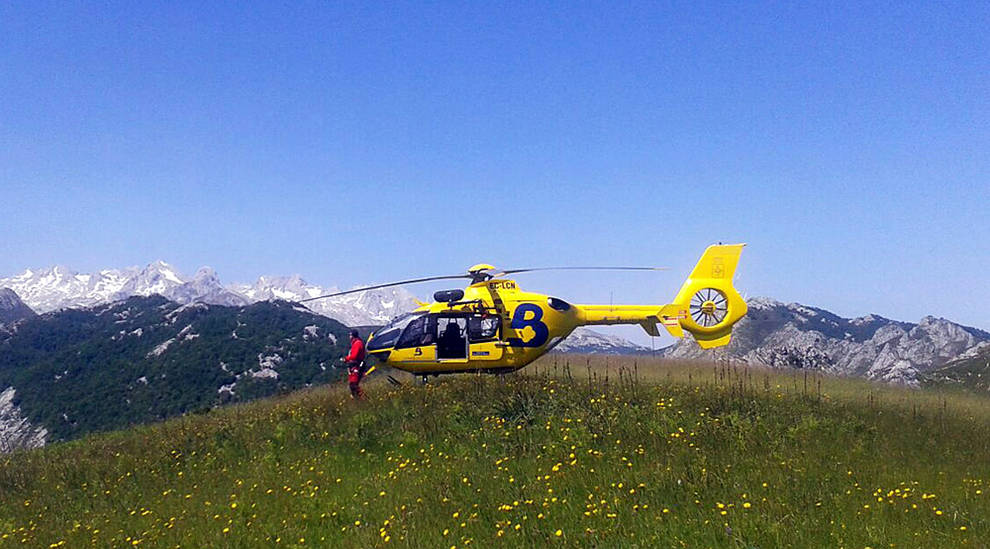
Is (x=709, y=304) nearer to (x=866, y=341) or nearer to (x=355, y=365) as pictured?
(x=355, y=365)

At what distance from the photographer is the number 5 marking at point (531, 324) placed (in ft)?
56.7

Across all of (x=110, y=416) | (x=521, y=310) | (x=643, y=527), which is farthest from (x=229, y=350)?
(x=643, y=527)

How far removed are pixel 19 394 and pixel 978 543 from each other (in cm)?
19127

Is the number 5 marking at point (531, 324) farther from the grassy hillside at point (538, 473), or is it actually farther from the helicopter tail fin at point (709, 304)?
the helicopter tail fin at point (709, 304)

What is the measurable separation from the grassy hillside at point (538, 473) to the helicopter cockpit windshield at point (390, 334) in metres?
1.58

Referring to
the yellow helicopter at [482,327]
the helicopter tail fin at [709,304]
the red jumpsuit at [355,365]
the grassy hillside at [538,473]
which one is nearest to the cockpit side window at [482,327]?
the yellow helicopter at [482,327]

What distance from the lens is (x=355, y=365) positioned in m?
17.1

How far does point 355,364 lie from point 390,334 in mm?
1323

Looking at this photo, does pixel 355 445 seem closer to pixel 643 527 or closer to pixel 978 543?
pixel 643 527

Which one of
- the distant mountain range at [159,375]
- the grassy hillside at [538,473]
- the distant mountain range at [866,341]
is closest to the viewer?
the grassy hillside at [538,473]

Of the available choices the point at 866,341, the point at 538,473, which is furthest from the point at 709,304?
the point at 866,341

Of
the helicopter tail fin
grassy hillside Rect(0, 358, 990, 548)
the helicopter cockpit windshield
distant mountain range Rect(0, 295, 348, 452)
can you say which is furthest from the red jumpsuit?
distant mountain range Rect(0, 295, 348, 452)

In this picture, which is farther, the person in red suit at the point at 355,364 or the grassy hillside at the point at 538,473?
the person in red suit at the point at 355,364

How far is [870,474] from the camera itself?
8719 mm
